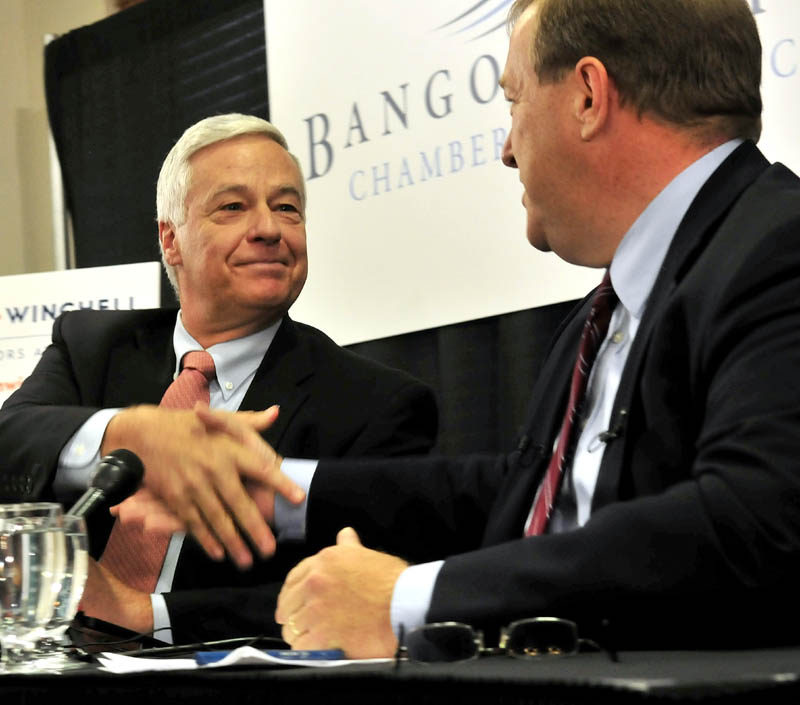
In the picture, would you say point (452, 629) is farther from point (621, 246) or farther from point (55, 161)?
point (55, 161)

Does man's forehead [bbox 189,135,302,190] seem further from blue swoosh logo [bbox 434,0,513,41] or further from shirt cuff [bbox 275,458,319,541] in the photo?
shirt cuff [bbox 275,458,319,541]

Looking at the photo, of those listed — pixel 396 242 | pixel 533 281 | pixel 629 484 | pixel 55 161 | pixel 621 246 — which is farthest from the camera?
pixel 55 161

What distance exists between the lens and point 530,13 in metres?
1.80

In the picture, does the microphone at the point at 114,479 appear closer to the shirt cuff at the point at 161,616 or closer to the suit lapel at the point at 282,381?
the shirt cuff at the point at 161,616

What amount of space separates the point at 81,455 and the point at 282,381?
52 cm

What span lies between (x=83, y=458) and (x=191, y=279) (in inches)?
29.7

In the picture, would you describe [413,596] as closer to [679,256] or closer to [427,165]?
[679,256]

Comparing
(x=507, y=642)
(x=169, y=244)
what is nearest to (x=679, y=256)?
(x=507, y=642)

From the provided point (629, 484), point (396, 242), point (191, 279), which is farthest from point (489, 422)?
point (629, 484)

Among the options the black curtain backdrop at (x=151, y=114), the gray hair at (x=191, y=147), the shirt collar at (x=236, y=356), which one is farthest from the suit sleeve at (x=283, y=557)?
the gray hair at (x=191, y=147)

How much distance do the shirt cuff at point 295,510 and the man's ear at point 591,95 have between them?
0.68 metres

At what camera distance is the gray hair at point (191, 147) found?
9.27 ft

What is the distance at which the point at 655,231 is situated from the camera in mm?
1634

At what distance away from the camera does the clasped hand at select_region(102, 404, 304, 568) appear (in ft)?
6.07
